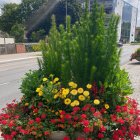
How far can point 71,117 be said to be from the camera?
3016 mm

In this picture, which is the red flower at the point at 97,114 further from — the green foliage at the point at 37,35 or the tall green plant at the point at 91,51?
the green foliage at the point at 37,35

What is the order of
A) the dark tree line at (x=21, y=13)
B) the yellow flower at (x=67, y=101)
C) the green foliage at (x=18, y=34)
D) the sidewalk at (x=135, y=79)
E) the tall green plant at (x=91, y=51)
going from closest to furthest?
the yellow flower at (x=67, y=101) < the tall green plant at (x=91, y=51) < the sidewalk at (x=135, y=79) < the green foliage at (x=18, y=34) < the dark tree line at (x=21, y=13)

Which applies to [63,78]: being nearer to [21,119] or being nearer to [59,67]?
[59,67]

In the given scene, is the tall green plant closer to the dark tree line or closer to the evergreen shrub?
the evergreen shrub

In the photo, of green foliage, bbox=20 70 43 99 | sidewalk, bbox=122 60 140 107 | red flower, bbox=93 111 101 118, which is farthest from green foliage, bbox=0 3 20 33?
red flower, bbox=93 111 101 118

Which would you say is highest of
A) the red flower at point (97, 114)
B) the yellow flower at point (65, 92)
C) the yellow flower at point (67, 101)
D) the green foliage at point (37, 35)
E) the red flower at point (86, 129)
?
the yellow flower at point (65, 92)

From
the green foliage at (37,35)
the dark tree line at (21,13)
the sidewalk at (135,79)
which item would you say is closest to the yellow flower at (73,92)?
the sidewalk at (135,79)

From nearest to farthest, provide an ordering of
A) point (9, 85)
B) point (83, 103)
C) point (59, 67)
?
point (83, 103) < point (59, 67) < point (9, 85)

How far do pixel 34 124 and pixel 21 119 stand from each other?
0.99ft

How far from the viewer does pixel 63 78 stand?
3.35m


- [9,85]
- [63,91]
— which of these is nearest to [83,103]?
[63,91]

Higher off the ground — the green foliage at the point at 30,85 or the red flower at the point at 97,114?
the green foliage at the point at 30,85

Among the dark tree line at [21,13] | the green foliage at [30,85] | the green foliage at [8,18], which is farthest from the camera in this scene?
the green foliage at [8,18]

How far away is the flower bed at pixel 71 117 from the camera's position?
2.96m
